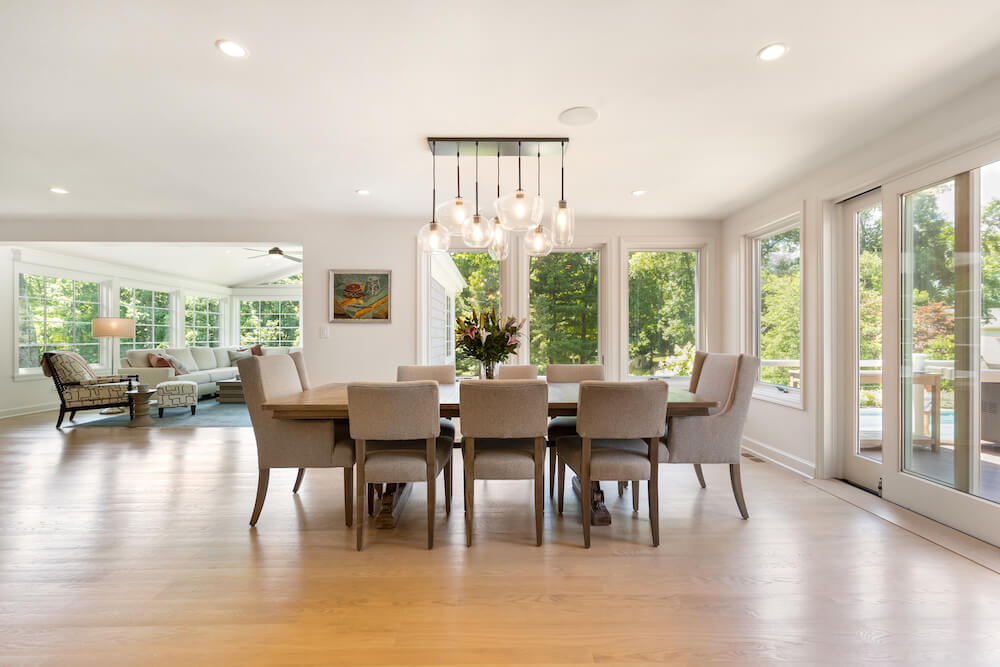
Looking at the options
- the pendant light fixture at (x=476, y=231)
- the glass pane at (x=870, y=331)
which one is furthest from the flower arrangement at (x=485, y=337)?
the glass pane at (x=870, y=331)

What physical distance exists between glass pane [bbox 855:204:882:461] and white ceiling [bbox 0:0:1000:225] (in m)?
0.61

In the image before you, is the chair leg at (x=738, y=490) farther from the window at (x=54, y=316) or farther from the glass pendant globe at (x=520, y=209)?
the window at (x=54, y=316)

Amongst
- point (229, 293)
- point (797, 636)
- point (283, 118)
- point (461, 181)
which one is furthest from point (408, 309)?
point (229, 293)

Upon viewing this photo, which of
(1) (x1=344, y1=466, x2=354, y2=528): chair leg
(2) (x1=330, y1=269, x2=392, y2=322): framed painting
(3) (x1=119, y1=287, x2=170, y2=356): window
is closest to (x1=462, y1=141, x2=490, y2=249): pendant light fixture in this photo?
(1) (x1=344, y1=466, x2=354, y2=528): chair leg

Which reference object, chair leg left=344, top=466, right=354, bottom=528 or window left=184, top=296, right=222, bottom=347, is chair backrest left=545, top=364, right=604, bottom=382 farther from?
window left=184, top=296, right=222, bottom=347

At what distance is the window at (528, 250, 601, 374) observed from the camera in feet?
16.2

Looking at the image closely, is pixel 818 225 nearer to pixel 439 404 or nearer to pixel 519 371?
pixel 519 371

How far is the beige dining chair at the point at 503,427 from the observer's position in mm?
2207

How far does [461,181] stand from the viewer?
3705 mm

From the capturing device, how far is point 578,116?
8.38ft

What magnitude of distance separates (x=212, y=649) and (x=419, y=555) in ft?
2.90

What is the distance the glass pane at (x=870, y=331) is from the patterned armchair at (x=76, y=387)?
7468mm

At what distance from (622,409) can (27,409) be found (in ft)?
25.6

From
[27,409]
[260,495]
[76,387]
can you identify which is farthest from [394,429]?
[27,409]
